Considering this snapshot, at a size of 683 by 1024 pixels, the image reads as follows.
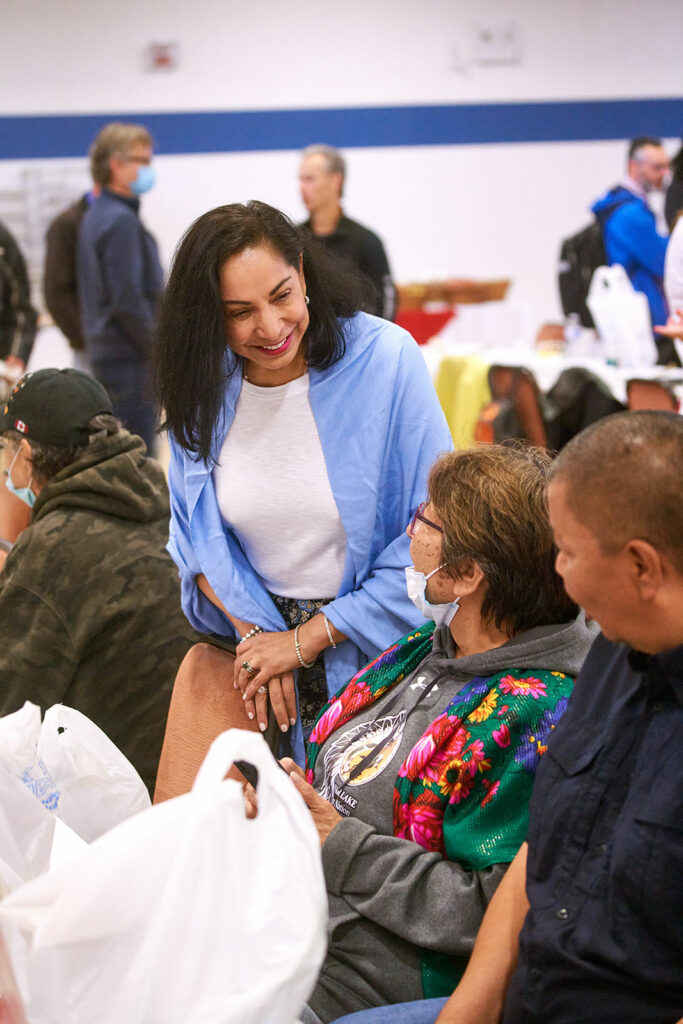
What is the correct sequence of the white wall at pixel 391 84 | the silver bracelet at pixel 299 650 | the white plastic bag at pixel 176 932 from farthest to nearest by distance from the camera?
the white wall at pixel 391 84
the silver bracelet at pixel 299 650
the white plastic bag at pixel 176 932

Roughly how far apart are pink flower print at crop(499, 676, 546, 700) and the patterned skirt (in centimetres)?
63

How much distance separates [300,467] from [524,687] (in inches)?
27.8

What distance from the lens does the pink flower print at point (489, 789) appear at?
1367 millimetres

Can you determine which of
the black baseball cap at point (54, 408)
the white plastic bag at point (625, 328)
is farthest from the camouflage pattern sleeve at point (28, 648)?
the white plastic bag at point (625, 328)

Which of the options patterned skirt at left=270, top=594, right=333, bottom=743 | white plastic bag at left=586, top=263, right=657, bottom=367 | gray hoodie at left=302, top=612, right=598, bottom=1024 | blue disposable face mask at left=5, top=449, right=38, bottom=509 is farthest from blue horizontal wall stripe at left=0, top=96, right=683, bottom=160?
gray hoodie at left=302, top=612, right=598, bottom=1024

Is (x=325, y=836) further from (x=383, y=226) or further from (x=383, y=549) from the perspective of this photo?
(x=383, y=226)

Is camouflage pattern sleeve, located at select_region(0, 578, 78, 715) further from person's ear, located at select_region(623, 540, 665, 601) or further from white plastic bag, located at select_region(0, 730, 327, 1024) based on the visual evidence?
person's ear, located at select_region(623, 540, 665, 601)

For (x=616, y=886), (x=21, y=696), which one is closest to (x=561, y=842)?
(x=616, y=886)

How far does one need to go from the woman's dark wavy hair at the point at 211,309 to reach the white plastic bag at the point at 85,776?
57cm

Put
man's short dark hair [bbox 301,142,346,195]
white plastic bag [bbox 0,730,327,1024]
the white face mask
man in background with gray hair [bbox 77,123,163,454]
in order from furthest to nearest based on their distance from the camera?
man in background with gray hair [bbox 77,123,163,454] < man's short dark hair [bbox 301,142,346,195] < the white face mask < white plastic bag [bbox 0,730,327,1024]

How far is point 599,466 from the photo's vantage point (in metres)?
1.10

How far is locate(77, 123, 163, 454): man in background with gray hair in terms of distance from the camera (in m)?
5.68

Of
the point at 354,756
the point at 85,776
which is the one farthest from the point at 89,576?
the point at 354,756

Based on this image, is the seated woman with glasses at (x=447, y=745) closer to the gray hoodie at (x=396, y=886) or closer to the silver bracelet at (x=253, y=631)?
the gray hoodie at (x=396, y=886)
